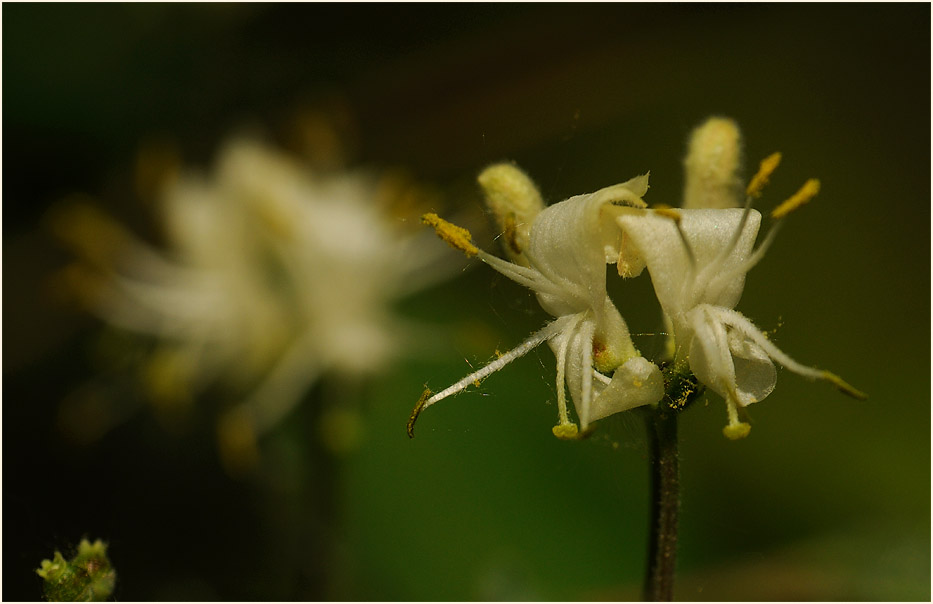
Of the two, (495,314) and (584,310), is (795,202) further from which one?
(495,314)

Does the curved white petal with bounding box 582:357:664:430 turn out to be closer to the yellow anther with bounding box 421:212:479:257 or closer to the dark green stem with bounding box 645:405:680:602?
the dark green stem with bounding box 645:405:680:602

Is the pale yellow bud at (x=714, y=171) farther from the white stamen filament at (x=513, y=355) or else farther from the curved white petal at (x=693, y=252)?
the white stamen filament at (x=513, y=355)

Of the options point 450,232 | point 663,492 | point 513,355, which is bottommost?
point 663,492

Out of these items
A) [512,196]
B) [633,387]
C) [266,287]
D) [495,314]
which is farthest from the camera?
[266,287]

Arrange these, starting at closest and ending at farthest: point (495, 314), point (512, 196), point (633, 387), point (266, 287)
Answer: point (633, 387), point (512, 196), point (495, 314), point (266, 287)

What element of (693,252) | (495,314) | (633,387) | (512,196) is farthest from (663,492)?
(495,314)
